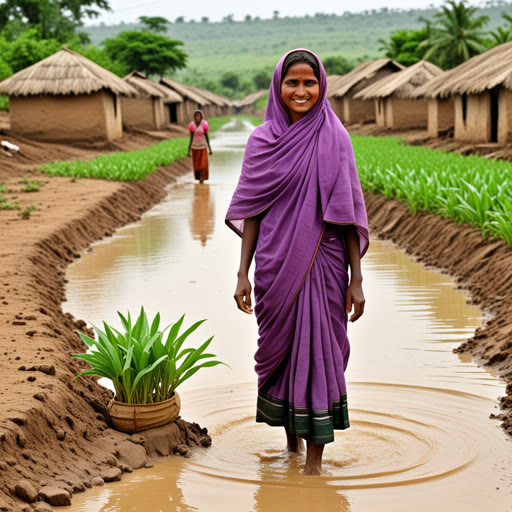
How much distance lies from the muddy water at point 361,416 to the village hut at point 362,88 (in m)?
35.5

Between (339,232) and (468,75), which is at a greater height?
(468,75)

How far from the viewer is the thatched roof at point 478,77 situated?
838 inches

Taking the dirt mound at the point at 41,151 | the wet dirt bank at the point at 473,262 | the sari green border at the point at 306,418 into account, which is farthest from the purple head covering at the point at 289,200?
the dirt mound at the point at 41,151

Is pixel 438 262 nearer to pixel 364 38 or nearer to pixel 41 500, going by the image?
pixel 41 500

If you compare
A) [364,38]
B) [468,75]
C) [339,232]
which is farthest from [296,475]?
[364,38]

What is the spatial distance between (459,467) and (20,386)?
218cm

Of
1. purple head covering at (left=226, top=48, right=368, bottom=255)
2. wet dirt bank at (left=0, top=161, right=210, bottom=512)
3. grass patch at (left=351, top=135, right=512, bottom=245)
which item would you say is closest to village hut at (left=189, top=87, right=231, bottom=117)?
grass patch at (left=351, top=135, right=512, bottom=245)

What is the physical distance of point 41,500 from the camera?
3.34 m

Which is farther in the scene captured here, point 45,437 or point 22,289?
point 22,289

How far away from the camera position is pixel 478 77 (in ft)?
75.8

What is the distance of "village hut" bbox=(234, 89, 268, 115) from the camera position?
108 m

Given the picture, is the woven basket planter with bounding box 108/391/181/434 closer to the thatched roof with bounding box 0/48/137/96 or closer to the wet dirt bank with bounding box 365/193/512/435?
the wet dirt bank with bounding box 365/193/512/435

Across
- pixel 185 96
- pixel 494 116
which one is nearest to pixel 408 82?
pixel 494 116

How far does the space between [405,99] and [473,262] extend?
93.9 ft
